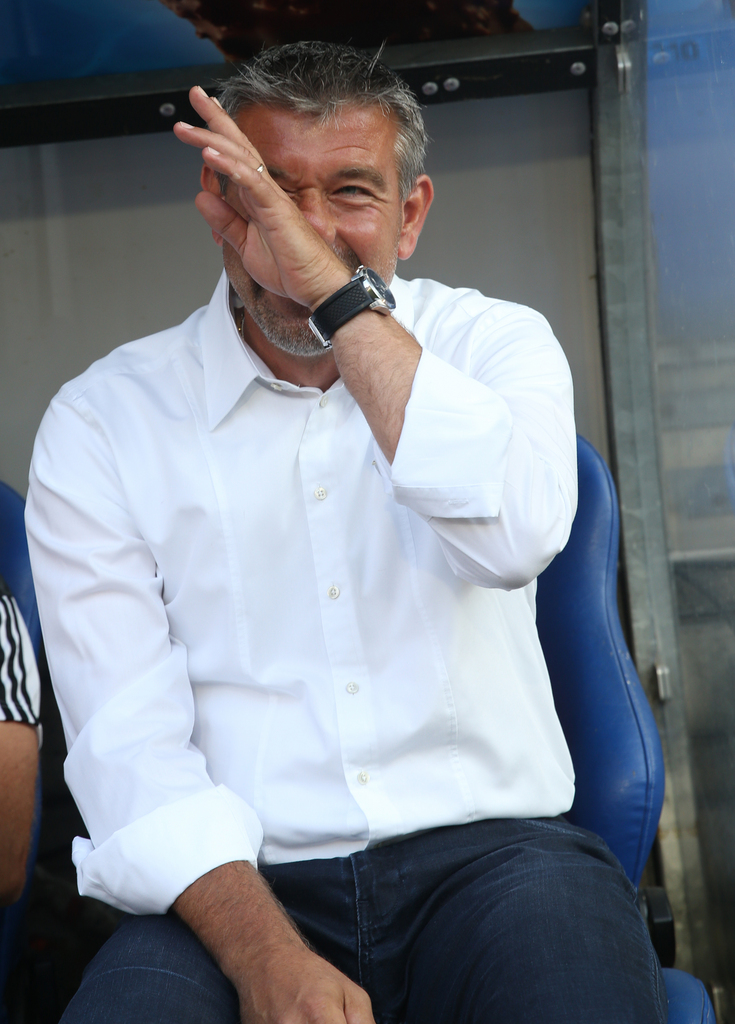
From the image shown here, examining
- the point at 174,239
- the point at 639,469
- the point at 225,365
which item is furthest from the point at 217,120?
the point at 639,469

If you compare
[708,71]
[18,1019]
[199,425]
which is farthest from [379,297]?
[18,1019]

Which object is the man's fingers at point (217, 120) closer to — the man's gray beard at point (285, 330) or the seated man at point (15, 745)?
the man's gray beard at point (285, 330)

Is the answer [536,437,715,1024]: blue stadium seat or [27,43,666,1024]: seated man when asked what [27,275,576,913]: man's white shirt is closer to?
[27,43,666,1024]: seated man

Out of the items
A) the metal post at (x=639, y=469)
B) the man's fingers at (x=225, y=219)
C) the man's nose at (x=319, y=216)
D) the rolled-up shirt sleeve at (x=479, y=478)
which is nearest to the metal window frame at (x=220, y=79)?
the metal post at (x=639, y=469)

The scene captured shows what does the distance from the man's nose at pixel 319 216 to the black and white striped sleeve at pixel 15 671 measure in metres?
0.78

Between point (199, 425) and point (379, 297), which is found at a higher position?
point (379, 297)

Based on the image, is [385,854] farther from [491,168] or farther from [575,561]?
[491,168]

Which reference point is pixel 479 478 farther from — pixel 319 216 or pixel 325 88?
pixel 325 88

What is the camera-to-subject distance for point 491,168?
7.61ft

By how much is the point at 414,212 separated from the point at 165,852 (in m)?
1.08

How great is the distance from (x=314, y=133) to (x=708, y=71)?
23.4 inches

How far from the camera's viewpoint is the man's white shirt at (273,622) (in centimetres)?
131

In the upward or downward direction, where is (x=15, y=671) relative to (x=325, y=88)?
downward

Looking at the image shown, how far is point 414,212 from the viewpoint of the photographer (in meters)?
1.67
